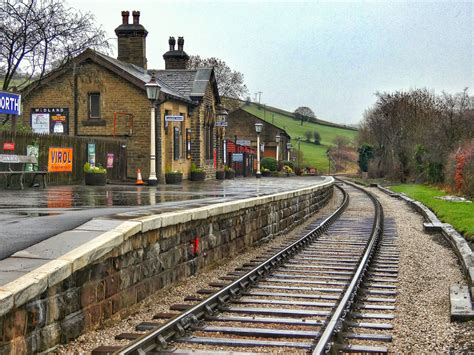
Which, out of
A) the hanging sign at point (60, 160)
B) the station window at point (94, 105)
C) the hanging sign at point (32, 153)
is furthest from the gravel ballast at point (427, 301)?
the station window at point (94, 105)

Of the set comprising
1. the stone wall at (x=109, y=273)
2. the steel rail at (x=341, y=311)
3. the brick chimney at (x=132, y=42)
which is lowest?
the steel rail at (x=341, y=311)

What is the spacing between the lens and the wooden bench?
18.0m

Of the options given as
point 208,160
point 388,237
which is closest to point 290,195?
point 388,237

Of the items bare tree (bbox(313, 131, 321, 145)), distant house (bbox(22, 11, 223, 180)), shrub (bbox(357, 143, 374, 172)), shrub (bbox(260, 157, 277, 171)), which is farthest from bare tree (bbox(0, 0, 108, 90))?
bare tree (bbox(313, 131, 321, 145))

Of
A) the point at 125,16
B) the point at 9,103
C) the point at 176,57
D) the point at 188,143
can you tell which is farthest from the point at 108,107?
the point at 9,103

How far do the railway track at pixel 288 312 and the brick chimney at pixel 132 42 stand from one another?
2321cm

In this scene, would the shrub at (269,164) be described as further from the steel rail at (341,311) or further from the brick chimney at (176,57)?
the steel rail at (341,311)

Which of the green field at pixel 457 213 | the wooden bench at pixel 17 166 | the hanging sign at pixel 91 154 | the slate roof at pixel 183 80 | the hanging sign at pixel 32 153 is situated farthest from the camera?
the slate roof at pixel 183 80

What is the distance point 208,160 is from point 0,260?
100 feet

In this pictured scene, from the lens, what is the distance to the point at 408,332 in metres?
7.52

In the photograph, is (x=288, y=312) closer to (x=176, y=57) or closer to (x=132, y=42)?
(x=132, y=42)

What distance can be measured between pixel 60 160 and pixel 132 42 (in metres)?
14.0

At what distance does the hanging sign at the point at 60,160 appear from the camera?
2202 centimetres

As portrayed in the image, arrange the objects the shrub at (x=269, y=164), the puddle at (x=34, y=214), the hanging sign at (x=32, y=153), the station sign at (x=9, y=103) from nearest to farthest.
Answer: the puddle at (x=34, y=214) → the station sign at (x=9, y=103) → the hanging sign at (x=32, y=153) → the shrub at (x=269, y=164)
